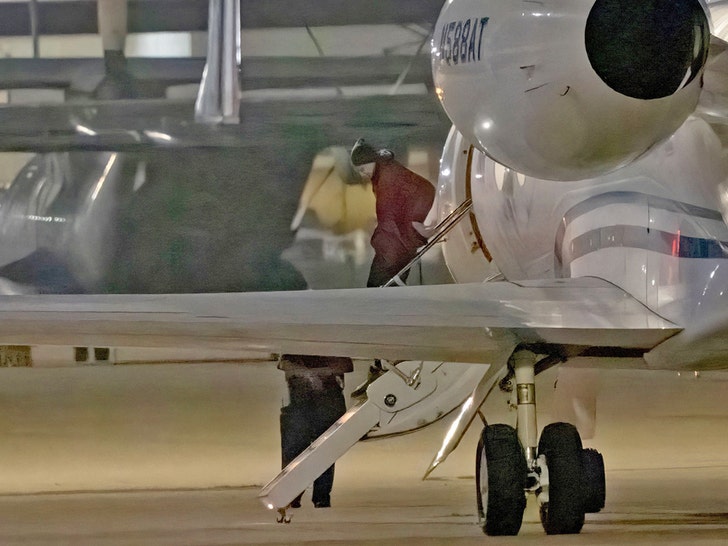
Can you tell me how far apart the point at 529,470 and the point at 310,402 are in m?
2.29

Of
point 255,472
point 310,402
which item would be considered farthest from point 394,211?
point 255,472

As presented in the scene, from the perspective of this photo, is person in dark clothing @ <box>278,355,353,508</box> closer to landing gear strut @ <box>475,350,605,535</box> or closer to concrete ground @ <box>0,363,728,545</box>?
concrete ground @ <box>0,363,728,545</box>

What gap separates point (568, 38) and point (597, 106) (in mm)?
146

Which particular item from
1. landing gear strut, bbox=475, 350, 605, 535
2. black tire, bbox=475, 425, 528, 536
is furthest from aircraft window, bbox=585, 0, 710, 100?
black tire, bbox=475, 425, 528, 536

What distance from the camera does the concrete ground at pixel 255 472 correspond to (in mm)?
4270

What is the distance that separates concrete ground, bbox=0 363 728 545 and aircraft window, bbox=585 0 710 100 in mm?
1521

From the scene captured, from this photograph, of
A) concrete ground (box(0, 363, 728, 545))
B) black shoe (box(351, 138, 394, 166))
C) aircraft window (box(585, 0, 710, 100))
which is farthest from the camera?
black shoe (box(351, 138, 394, 166))

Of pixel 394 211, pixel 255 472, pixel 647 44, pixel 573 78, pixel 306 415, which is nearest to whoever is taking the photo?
pixel 647 44

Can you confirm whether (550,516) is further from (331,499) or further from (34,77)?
(34,77)

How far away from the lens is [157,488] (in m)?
5.96

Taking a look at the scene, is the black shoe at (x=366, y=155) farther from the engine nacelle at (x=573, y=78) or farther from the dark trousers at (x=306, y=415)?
the engine nacelle at (x=573, y=78)

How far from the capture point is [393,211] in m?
6.94

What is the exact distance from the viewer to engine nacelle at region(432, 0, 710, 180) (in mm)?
2652

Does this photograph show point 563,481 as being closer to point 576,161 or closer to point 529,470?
point 529,470
